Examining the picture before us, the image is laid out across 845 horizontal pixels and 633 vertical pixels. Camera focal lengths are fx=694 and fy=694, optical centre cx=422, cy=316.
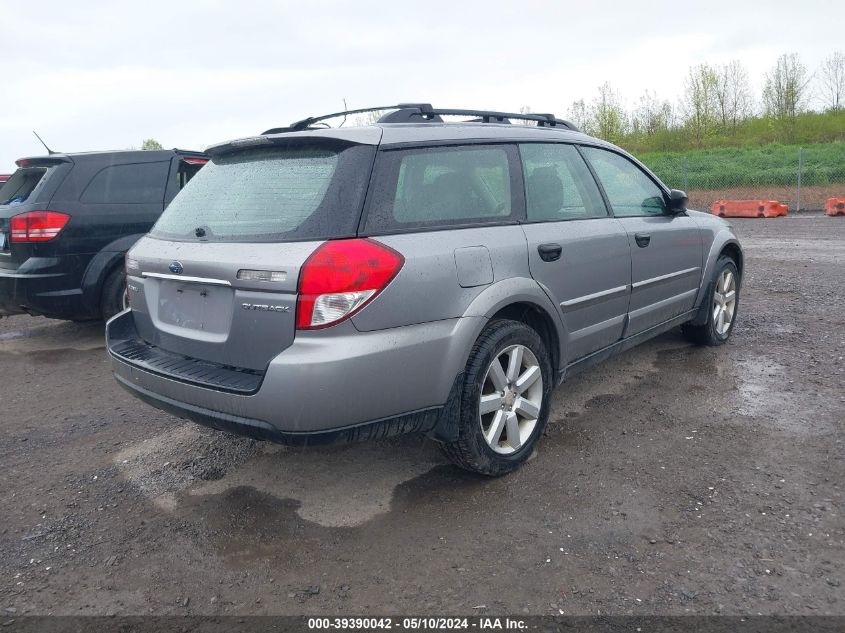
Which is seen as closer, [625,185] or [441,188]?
[441,188]

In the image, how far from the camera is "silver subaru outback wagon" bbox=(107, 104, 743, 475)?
2.82 meters

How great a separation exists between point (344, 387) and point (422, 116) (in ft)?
5.63

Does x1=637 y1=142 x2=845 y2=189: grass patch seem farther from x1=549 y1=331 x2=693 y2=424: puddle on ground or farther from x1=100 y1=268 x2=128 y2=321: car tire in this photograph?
x1=100 y1=268 x2=128 y2=321: car tire

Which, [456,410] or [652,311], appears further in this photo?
[652,311]

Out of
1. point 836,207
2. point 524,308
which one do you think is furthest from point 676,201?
point 836,207

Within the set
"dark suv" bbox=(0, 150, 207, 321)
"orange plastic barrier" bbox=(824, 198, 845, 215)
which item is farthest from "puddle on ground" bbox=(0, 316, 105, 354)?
"orange plastic barrier" bbox=(824, 198, 845, 215)

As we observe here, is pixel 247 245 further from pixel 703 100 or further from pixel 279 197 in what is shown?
pixel 703 100

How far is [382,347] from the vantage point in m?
2.86

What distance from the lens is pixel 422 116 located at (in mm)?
3775

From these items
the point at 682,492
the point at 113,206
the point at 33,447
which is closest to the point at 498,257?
the point at 682,492

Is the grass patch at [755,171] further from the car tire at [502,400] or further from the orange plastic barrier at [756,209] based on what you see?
the car tire at [502,400]

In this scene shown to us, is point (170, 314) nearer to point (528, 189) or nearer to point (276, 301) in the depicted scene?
point (276, 301)

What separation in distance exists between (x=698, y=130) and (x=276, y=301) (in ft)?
147

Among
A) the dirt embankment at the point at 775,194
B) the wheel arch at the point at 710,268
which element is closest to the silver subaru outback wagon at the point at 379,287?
the wheel arch at the point at 710,268
